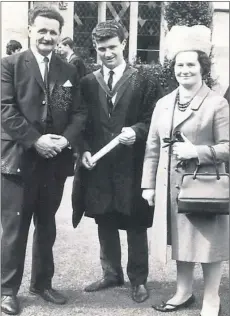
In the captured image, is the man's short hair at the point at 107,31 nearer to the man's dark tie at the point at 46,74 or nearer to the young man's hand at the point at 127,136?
the man's dark tie at the point at 46,74

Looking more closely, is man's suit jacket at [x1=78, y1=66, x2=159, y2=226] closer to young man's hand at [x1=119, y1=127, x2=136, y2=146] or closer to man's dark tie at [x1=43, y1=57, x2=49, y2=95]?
young man's hand at [x1=119, y1=127, x2=136, y2=146]

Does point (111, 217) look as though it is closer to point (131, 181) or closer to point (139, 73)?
point (131, 181)

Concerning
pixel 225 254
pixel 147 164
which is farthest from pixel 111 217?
pixel 225 254

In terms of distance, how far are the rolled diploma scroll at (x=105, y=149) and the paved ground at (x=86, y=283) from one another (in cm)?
90

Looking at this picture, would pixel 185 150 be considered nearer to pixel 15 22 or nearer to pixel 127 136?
pixel 127 136

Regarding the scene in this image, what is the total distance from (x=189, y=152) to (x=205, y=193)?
0.24 m

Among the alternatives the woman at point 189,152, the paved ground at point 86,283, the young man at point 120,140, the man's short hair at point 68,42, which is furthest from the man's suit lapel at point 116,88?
the paved ground at point 86,283

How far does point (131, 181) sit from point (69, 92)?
0.69 meters

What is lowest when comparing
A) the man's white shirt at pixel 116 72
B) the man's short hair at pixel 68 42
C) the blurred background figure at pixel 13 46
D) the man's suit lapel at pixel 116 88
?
the man's suit lapel at pixel 116 88

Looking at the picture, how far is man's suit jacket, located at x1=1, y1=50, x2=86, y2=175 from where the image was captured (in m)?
3.20

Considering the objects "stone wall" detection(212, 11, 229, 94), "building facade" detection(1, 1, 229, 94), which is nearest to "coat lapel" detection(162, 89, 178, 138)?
"stone wall" detection(212, 11, 229, 94)

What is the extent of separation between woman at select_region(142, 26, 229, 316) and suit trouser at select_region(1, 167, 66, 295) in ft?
1.96

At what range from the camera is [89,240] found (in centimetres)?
463

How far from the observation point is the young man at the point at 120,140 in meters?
3.45
